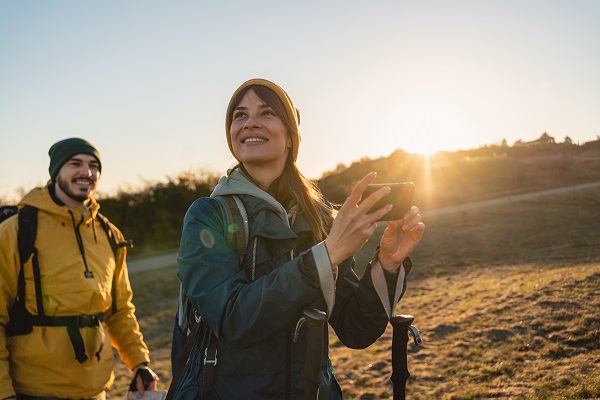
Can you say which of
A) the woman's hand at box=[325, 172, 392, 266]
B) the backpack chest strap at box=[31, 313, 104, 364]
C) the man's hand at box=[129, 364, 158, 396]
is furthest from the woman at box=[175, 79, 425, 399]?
the man's hand at box=[129, 364, 158, 396]

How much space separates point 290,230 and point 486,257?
739 centimetres

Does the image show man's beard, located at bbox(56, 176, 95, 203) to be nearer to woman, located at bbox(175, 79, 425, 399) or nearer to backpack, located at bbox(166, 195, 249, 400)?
woman, located at bbox(175, 79, 425, 399)

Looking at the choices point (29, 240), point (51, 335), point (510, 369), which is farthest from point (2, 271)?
point (510, 369)

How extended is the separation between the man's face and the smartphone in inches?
100

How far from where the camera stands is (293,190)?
2252 mm

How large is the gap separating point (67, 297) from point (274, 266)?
1.93 m

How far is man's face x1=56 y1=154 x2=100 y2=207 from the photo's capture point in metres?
3.43

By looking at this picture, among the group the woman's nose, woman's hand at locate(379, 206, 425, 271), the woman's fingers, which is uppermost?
the woman's nose

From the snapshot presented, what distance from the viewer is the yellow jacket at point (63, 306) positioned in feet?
9.60

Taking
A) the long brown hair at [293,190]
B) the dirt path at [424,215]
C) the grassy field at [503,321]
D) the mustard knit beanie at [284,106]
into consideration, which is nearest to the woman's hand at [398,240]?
the long brown hair at [293,190]

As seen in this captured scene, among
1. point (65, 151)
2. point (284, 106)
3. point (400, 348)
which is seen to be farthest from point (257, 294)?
point (65, 151)

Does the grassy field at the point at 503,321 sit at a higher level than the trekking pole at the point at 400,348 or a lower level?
lower

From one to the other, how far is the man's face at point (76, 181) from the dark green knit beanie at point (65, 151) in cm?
3

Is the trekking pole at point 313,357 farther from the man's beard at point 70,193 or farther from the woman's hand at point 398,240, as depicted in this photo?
the man's beard at point 70,193
